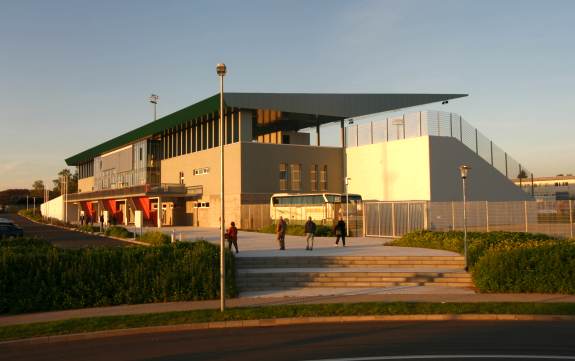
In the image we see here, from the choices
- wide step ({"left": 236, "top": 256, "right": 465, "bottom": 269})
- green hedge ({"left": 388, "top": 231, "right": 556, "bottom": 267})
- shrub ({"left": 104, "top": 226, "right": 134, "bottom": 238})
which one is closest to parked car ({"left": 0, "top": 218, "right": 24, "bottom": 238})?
shrub ({"left": 104, "top": 226, "right": 134, "bottom": 238})

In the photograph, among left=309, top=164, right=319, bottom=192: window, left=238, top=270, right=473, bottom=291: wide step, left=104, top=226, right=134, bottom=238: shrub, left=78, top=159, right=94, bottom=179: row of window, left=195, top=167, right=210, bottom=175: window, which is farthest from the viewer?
left=78, top=159, right=94, bottom=179: row of window

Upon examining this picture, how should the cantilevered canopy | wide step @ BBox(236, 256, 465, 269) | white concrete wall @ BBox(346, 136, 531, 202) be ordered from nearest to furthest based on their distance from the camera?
wide step @ BBox(236, 256, 465, 269) → white concrete wall @ BBox(346, 136, 531, 202) → the cantilevered canopy

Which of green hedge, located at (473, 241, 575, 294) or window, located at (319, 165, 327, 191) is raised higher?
window, located at (319, 165, 327, 191)

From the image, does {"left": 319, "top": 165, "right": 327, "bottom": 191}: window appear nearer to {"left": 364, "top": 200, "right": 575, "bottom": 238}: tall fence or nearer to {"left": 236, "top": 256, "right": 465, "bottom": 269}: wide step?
{"left": 364, "top": 200, "right": 575, "bottom": 238}: tall fence

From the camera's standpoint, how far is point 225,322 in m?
13.0

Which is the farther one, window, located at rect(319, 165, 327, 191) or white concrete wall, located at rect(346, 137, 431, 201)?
window, located at rect(319, 165, 327, 191)

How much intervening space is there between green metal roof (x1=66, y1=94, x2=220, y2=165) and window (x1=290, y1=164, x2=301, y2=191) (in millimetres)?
8911

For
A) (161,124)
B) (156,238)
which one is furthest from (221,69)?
(161,124)

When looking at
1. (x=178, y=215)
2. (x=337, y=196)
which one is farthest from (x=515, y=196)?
(x=178, y=215)

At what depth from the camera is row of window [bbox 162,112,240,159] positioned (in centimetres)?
5103

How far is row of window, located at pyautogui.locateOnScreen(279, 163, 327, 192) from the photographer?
50.1m

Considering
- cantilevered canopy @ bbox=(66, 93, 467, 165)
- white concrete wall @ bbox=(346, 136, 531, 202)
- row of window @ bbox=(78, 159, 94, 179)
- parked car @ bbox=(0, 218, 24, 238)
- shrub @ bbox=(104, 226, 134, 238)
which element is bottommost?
shrub @ bbox=(104, 226, 134, 238)

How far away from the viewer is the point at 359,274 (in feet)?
62.5

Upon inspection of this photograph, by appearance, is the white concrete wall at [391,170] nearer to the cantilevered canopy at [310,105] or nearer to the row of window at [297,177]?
the row of window at [297,177]
